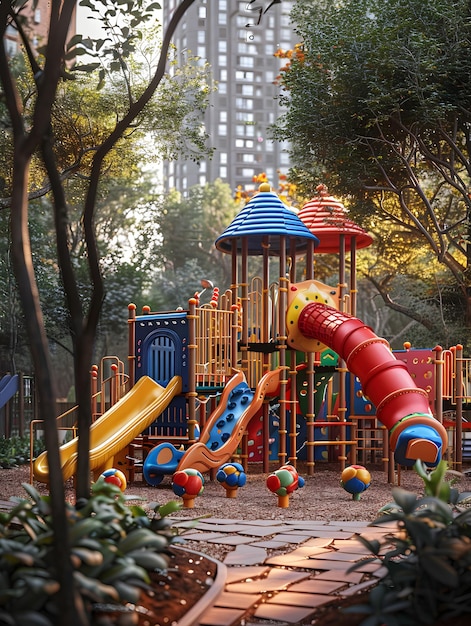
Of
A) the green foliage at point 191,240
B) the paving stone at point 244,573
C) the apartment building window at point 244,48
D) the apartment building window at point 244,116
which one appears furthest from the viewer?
the apartment building window at point 244,116

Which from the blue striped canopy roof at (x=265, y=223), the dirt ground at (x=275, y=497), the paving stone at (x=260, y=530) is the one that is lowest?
the dirt ground at (x=275, y=497)

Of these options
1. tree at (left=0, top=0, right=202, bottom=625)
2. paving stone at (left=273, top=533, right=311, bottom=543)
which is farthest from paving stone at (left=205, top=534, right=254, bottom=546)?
tree at (left=0, top=0, right=202, bottom=625)

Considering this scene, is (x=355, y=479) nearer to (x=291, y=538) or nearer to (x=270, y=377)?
(x=291, y=538)

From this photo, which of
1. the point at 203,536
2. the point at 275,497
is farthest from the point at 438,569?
the point at 275,497

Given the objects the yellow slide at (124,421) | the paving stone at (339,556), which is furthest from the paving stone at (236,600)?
the yellow slide at (124,421)

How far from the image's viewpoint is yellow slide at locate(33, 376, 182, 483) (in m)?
11.2

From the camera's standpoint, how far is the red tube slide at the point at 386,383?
33.0 feet

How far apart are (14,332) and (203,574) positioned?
60.3 feet

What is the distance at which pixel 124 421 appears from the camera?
12.0 metres

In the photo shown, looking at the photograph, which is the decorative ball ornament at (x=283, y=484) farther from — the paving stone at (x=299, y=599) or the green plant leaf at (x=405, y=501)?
the green plant leaf at (x=405, y=501)

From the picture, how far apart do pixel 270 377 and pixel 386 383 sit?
95.8 inches

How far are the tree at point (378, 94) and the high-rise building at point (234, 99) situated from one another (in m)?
48.7

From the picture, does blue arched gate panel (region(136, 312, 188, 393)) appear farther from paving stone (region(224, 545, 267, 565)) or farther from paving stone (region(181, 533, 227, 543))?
paving stone (region(224, 545, 267, 565))

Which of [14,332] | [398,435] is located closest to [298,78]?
[398,435]
